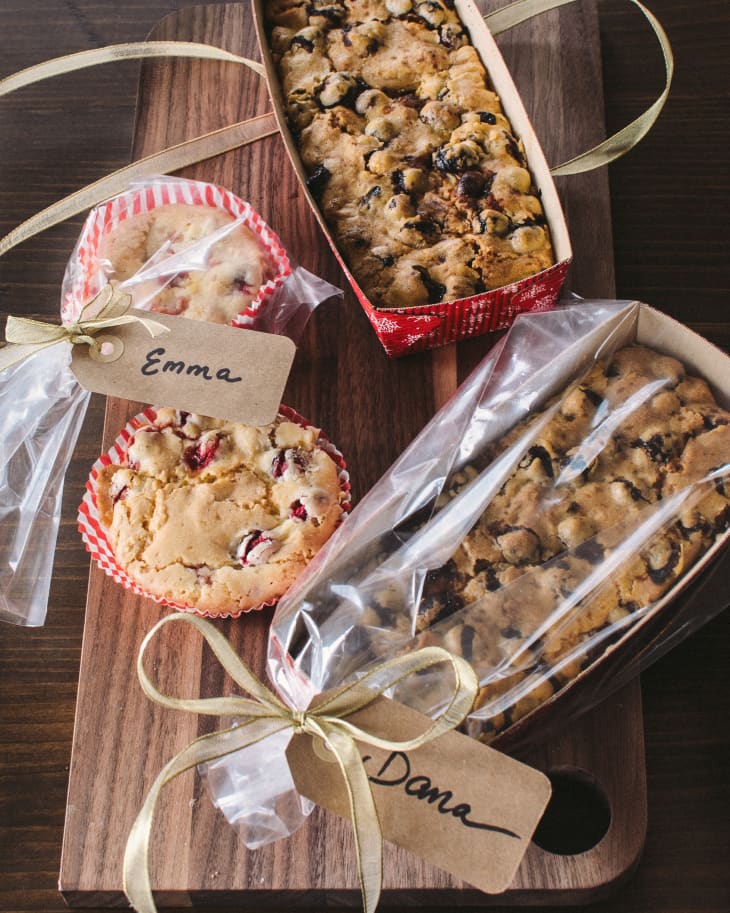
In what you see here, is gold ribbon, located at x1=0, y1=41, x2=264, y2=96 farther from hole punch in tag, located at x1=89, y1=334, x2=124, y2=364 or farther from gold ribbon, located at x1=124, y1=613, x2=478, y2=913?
gold ribbon, located at x1=124, y1=613, x2=478, y2=913

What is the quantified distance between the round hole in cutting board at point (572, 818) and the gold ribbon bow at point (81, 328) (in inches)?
36.5

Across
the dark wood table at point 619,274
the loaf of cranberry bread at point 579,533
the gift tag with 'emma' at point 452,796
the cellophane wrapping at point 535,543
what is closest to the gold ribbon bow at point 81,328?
the dark wood table at point 619,274

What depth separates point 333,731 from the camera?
4.03 feet

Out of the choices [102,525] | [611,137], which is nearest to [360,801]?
[102,525]

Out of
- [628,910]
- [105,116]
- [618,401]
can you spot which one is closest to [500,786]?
[628,910]

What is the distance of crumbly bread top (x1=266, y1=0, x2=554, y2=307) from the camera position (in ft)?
5.38

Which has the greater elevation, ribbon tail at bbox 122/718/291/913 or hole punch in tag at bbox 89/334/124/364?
hole punch in tag at bbox 89/334/124/364

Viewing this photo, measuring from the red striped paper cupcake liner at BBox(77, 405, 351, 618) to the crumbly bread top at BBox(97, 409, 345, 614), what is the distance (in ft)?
0.04

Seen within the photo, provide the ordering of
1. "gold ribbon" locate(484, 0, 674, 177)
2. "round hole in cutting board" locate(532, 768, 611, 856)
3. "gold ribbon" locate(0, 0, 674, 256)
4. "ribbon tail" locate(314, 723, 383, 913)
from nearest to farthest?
"ribbon tail" locate(314, 723, 383, 913) < "round hole in cutting board" locate(532, 768, 611, 856) < "gold ribbon" locate(484, 0, 674, 177) < "gold ribbon" locate(0, 0, 674, 256)

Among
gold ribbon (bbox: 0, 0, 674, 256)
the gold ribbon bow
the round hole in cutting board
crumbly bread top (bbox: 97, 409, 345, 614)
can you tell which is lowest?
the round hole in cutting board

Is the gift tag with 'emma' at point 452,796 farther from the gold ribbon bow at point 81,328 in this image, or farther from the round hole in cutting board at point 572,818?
the gold ribbon bow at point 81,328

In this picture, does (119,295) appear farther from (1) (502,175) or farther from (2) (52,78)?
(2) (52,78)

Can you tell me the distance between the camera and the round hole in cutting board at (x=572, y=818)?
1507mm

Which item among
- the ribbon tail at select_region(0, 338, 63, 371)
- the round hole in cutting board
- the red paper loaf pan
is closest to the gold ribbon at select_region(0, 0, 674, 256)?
the red paper loaf pan
